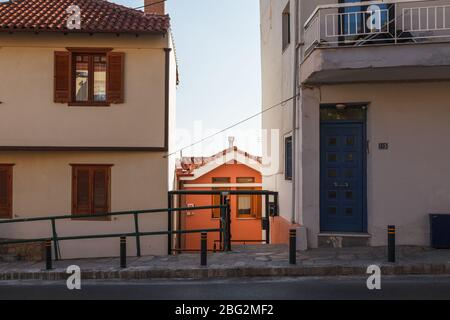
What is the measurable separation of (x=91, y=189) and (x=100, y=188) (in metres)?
0.24

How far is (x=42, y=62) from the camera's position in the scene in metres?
13.2

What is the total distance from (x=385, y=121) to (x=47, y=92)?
890 centimetres

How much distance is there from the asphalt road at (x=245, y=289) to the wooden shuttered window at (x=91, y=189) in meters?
4.40

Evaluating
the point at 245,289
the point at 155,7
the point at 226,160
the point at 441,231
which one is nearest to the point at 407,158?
the point at 441,231

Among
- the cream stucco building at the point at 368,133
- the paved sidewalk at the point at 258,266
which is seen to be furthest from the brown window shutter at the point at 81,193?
the cream stucco building at the point at 368,133

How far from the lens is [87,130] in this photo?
1325 centimetres

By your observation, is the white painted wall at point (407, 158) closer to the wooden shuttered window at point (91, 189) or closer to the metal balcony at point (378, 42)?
the metal balcony at point (378, 42)

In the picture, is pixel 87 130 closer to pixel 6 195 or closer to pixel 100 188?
pixel 100 188

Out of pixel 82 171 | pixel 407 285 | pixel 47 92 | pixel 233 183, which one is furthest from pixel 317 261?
pixel 233 183

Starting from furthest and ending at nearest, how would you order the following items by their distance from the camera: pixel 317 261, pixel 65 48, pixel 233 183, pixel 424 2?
pixel 233 183, pixel 65 48, pixel 424 2, pixel 317 261

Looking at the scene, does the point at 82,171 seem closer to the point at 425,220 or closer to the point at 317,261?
the point at 317,261

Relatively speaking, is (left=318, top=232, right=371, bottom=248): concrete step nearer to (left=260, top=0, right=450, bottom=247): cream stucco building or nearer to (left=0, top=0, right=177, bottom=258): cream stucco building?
(left=260, top=0, right=450, bottom=247): cream stucco building

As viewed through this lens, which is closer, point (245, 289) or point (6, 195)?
point (245, 289)

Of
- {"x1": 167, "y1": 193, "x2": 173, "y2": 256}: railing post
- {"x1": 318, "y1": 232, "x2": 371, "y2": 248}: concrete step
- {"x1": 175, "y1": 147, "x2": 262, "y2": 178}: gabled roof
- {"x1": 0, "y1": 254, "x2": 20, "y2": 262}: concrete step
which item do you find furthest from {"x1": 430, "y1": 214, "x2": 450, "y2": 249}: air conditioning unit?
{"x1": 175, "y1": 147, "x2": 262, "y2": 178}: gabled roof
